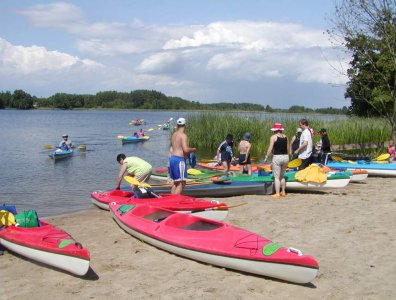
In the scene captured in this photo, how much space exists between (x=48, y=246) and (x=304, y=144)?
23.5 feet

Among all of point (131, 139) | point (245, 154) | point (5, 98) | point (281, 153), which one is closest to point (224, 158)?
point (245, 154)

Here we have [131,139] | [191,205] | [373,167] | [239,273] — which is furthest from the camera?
[131,139]

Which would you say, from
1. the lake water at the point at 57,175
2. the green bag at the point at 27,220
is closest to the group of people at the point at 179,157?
the green bag at the point at 27,220

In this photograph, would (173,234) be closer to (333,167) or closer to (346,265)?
(346,265)

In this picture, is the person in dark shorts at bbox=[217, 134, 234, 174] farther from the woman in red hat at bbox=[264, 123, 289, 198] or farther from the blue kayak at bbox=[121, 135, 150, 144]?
the blue kayak at bbox=[121, 135, 150, 144]

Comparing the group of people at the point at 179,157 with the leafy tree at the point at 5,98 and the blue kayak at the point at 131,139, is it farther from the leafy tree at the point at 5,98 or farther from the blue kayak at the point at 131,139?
the leafy tree at the point at 5,98

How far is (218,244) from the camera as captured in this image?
17.8 ft

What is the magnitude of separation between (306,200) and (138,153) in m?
17.0

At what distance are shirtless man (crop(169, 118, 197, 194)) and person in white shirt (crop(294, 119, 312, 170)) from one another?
373 cm

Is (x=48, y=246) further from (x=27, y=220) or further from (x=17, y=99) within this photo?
(x=17, y=99)

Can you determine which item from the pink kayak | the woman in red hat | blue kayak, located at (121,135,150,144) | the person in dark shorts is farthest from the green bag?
blue kayak, located at (121,135,150,144)

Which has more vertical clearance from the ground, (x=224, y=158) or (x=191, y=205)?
(x=224, y=158)

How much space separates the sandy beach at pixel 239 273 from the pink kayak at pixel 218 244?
0.13 m

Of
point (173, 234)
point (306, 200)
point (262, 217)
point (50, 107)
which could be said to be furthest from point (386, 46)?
point (50, 107)
